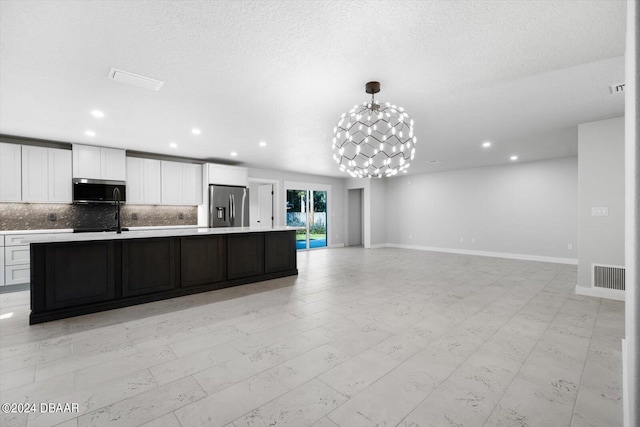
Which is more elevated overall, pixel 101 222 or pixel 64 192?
pixel 64 192

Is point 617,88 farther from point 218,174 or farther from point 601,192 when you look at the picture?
point 218,174

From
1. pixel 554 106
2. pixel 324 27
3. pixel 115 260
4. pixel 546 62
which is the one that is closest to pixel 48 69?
pixel 115 260

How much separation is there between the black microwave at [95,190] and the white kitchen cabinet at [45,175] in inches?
5.4

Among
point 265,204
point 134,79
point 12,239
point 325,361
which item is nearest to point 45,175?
point 12,239

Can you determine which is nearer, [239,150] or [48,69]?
[48,69]

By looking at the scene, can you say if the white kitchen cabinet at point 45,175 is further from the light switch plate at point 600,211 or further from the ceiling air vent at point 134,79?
the light switch plate at point 600,211

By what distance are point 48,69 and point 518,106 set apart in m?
4.97

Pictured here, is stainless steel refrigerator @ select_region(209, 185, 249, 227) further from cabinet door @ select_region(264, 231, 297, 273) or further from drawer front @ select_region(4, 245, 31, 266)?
drawer front @ select_region(4, 245, 31, 266)

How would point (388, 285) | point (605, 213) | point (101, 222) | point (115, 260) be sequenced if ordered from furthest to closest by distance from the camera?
point (101, 222) < point (388, 285) < point (605, 213) < point (115, 260)

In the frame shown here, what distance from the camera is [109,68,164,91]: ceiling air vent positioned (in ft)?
8.61

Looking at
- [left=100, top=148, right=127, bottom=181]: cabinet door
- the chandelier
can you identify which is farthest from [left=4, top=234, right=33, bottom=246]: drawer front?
the chandelier

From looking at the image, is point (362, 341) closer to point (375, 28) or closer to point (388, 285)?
point (388, 285)

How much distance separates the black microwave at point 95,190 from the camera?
16.8 ft

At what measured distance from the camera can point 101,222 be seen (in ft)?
18.5
